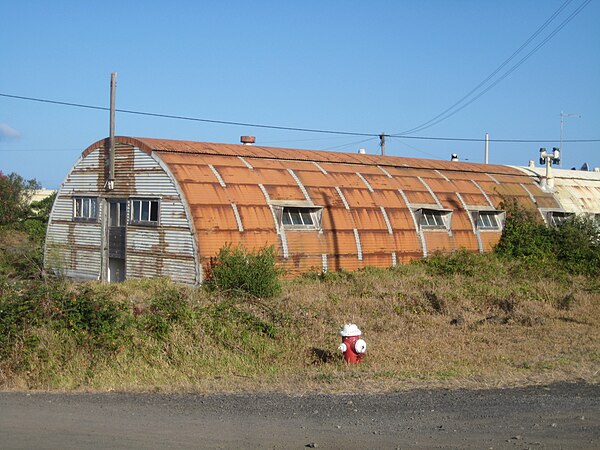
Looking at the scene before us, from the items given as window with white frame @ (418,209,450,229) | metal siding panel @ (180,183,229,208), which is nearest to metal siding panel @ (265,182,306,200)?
metal siding panel @ (180,183,229,208)

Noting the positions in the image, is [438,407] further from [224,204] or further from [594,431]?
[224,204]

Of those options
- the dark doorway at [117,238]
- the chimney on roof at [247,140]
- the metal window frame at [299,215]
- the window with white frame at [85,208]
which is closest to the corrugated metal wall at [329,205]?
the metal window frame at [299,215]

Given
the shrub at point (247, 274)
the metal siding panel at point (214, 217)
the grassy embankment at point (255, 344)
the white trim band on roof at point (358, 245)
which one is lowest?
the grassy embankment at point (255, 344)

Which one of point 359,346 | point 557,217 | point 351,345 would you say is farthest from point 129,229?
point 557,217

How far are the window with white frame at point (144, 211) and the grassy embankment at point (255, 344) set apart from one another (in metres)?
4.63

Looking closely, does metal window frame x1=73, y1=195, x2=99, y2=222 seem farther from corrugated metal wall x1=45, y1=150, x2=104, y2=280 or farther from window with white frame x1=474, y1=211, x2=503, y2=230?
window with white frame x1=474, y1=211, x2=503, y2=230

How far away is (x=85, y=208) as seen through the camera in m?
24.7

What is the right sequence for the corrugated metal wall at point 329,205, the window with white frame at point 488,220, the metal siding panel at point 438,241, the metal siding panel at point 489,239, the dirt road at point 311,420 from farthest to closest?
the window with white frame at point 488,220 < the metal siding panel at point 489,239 < the metal siding panel at point 438,241 < the corrugated metal wall at point 329,205 < the dirt road at point 311,420

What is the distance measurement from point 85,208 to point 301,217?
24.1 ft

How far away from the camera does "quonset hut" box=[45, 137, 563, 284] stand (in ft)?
69.2

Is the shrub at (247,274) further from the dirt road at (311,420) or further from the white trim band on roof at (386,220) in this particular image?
the dirt road at (311,420)

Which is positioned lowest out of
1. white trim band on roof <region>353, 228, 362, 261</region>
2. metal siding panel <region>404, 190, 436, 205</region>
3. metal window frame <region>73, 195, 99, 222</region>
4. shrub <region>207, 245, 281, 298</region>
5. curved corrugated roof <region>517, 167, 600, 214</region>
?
shrub <region>207, 245, 281, 298</region>

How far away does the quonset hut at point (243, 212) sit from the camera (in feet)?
69.2

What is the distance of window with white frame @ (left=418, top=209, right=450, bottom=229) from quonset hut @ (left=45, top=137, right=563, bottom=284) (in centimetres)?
4
